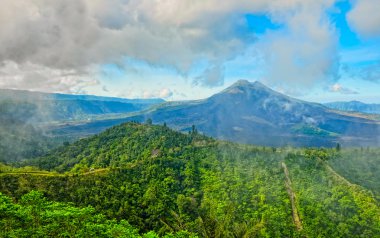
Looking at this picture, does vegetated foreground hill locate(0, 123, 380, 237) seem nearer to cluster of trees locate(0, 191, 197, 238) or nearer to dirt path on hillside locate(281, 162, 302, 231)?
dirt path on hillside locate(281, 162, 302, 231)

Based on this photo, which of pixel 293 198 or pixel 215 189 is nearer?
pixel 293 198

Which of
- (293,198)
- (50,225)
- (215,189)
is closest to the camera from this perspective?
(50,225)

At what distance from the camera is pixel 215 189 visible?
79875 millimetres

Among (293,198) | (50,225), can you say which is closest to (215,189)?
(293,198)

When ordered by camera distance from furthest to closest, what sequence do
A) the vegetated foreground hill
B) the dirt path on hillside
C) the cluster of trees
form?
the dirt path on hillside < the vegetated foreground hill < the cluster of trees

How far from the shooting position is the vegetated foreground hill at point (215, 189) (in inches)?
2443

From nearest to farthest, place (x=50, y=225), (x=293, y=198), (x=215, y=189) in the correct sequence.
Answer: (x=50, y=225) → (x=293, y=198) → (x=215, y=189)

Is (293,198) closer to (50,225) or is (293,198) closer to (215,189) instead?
(215,189)

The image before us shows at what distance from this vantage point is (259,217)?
235 ft

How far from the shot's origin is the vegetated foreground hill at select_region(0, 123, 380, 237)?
2443 inches

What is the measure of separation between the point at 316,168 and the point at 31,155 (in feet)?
401

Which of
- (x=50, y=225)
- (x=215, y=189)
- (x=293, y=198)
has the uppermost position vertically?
(x=50, y=225)

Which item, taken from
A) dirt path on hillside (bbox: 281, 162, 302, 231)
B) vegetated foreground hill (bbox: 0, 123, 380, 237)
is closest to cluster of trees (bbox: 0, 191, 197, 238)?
vegetated foreground hill (bbox: 0, 123, 380, 237)

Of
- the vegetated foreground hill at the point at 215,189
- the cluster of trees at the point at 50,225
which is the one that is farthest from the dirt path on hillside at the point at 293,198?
the cluster of trees at the point at 50,225
